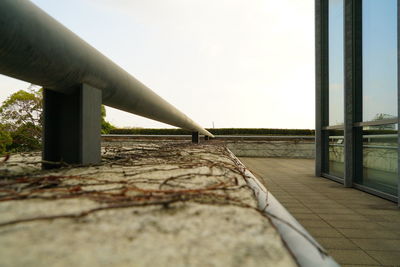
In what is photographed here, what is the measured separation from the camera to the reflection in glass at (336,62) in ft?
22.1

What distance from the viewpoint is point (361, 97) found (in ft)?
19.4

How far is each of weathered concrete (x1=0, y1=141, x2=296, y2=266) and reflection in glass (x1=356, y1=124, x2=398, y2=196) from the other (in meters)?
5.50

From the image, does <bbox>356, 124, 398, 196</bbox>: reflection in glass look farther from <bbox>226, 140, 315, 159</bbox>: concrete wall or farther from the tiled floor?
<bbox>226, 140, 315, 159</bbox>: concrete wall

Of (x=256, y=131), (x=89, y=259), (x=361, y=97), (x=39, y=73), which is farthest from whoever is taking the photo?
(x=256, y=131)

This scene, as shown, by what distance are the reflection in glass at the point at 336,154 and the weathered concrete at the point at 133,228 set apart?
721cm

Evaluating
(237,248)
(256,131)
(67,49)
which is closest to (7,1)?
(67,49)

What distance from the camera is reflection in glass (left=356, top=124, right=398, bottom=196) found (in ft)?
16.1

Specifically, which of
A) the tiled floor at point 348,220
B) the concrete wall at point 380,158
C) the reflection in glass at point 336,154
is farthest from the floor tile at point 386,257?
the reflection in glass at point 336,154

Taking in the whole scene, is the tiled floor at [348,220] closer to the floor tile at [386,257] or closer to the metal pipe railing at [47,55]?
the floor tile at [386,257]

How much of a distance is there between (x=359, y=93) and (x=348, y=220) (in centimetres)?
356

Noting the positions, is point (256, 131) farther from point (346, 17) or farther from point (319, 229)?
point (319, 229)

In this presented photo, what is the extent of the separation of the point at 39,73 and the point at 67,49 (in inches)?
5.6

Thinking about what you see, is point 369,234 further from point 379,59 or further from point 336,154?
point 336,154

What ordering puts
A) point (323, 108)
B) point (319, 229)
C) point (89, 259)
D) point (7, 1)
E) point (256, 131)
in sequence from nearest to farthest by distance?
point (89, 259), point (7, 1), point (319, 229), point (323, 108), point (256, 131)
